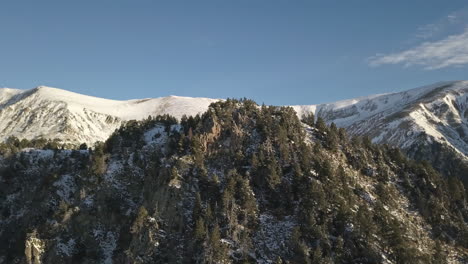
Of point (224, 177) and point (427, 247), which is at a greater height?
point (224, 177)

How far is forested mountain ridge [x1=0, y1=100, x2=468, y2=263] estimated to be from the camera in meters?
75.5

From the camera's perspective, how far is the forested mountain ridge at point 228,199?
75.5 meters

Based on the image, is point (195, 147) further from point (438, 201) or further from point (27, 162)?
point (438, 201)

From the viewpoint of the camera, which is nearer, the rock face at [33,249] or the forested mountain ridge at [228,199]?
the forested mountain ridge at [228,199]

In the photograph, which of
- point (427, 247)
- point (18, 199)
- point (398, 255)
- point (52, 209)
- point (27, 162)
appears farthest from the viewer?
point (27, 162)

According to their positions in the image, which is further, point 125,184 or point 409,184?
point 409,184

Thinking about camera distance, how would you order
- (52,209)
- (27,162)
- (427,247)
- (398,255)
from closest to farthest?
1. (398,255)
2. (427,247)
3. (52,209)
4. (27,162)

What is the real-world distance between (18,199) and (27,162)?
12.4m

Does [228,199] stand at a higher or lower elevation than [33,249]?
higher

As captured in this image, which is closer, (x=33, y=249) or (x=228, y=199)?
(x=33, y=249)

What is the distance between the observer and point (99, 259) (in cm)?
7844

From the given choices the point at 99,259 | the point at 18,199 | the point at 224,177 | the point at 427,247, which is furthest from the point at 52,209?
the point at 427,247

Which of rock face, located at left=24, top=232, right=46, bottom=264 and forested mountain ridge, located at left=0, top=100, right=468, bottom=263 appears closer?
forested mountain ridge, located at left=0, top=100, right=468, bottom=263

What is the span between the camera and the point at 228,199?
80.0 m
